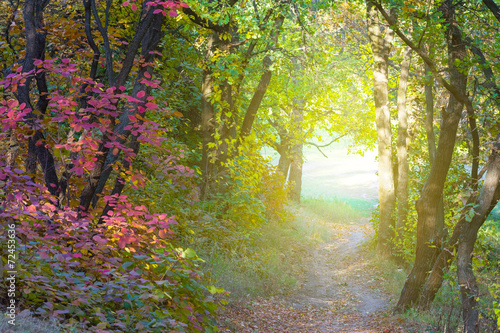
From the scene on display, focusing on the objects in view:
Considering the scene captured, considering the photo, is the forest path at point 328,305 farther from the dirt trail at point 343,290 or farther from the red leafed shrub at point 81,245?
the red leafed shrub at point 81,245

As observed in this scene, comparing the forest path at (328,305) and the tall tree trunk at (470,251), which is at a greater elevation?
the tall tree trunk at (470,251)

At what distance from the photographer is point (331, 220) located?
76.4ft

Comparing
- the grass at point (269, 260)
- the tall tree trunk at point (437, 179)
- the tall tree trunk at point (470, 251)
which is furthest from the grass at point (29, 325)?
the tall tree trunk at point (437, 179)

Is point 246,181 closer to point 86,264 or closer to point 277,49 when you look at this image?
point 277,49

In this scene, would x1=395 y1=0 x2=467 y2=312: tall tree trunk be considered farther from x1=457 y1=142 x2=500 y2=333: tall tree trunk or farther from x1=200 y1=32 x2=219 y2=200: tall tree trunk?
x1=200 y1=32 x2=219 y2=200: tall tree trunk

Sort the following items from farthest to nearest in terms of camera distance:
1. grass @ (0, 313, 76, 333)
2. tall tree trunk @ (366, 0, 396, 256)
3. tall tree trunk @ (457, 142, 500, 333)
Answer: tall tree trunk @ (366, 0, 396, 256) < tall tree trunk @ (457, 142, 500, 333) < grass @ (0, 313, 76, 333)

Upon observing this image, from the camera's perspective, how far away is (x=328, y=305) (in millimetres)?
9602

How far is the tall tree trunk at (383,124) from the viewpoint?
1302 cm

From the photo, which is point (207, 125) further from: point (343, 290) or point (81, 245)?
point (81, 245)

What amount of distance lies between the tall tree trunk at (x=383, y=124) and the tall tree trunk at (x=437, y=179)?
527 cm

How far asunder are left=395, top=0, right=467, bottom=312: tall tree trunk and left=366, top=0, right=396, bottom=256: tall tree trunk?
5.27 meters

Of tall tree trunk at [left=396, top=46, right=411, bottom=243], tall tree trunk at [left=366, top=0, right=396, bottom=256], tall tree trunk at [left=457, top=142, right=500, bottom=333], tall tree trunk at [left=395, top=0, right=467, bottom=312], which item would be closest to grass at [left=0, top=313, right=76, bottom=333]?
tall tree trunk at [left=457, top=142, right=500, bottom=333]

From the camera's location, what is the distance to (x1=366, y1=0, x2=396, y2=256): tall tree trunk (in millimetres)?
13016

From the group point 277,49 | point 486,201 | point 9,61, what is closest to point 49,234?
point 9,61
